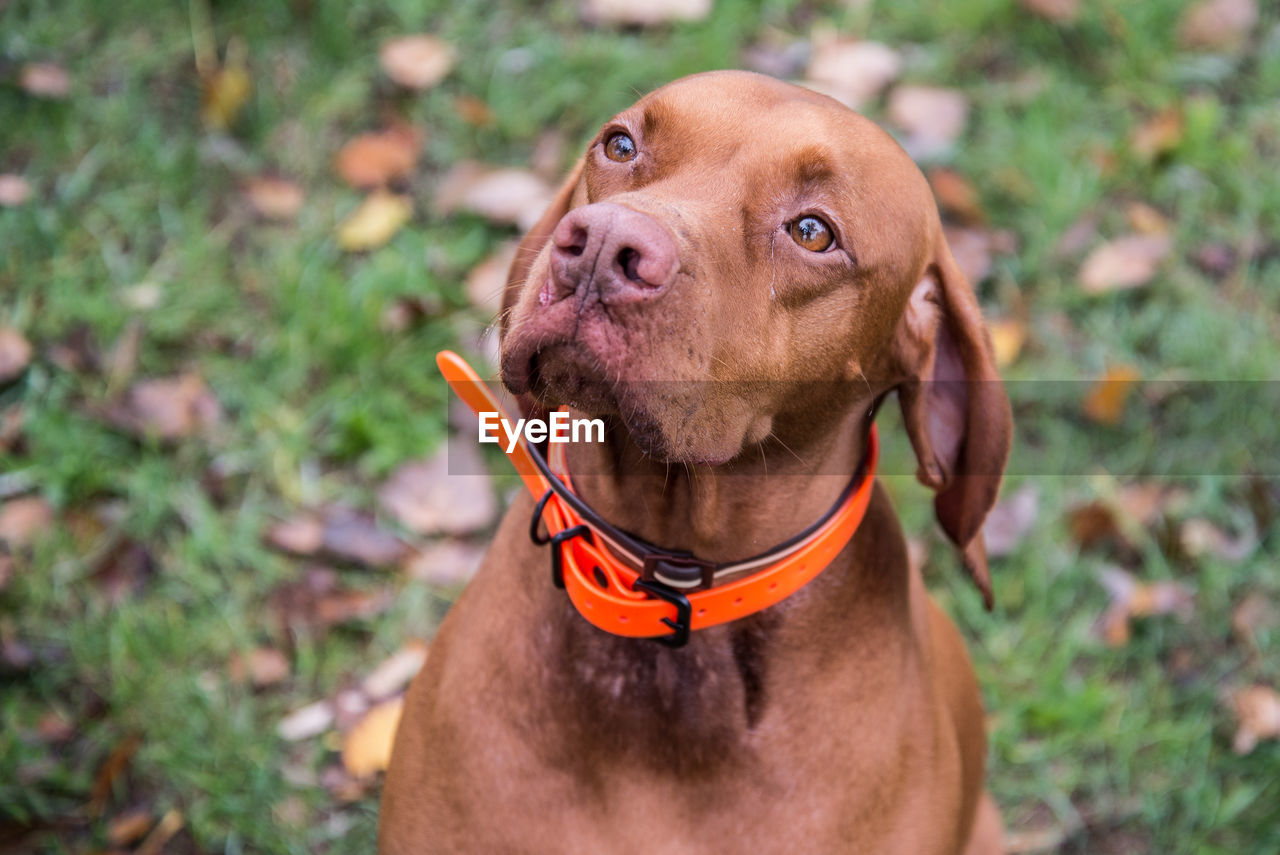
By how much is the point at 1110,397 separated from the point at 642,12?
244 centimetres

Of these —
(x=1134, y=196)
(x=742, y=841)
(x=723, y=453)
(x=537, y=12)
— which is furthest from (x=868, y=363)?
(x=537, y=12)

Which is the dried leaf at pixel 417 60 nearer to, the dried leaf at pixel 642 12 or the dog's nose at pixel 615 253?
the dried leaf at pixel 642 12

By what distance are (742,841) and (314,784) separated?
1.60 m

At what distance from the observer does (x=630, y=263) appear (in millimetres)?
2115

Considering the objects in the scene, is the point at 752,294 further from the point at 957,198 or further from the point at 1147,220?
the point at 1147,220

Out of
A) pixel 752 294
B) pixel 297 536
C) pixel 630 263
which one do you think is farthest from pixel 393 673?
pixel 630 263

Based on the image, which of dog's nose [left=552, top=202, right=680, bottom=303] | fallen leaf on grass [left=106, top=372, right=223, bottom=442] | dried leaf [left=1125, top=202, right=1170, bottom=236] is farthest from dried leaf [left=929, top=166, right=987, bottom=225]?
dog's nose [left=552, top=202, right=680, bottom=303]

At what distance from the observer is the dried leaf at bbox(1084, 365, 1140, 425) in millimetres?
4586

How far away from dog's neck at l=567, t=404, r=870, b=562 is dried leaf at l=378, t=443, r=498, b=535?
161cm

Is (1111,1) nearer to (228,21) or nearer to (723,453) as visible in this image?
(228,21)

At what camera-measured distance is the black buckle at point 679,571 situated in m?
2.52

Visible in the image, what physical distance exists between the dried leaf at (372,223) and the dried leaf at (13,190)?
3.59 ft

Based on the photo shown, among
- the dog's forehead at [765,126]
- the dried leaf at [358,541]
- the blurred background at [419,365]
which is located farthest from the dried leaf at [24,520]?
the dog's forehead at [765,126]

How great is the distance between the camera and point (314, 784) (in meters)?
3.68
